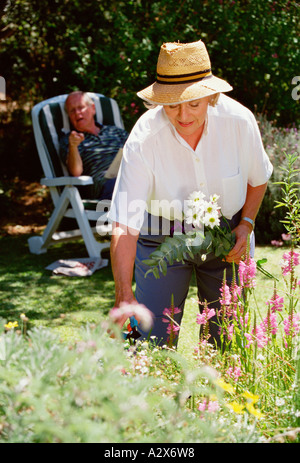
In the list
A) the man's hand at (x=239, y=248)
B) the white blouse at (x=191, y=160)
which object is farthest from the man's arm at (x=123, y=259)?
the man's hand at (x=239, y=248)

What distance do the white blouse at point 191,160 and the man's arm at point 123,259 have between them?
192mm

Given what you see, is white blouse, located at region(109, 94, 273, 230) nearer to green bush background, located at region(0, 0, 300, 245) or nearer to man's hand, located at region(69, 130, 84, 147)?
man's hand, located at region(69, 130, 84, 147)

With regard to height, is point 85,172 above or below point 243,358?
below

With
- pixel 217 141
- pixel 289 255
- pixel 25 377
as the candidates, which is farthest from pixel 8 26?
pixel 25 377

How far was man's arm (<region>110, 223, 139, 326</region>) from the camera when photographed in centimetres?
190

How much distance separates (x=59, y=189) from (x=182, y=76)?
3.79m

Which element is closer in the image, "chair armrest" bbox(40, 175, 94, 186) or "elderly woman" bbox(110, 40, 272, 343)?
"elderly woman" bbox(110, 40, 272, 343)

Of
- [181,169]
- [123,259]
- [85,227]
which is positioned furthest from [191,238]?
[85,227]

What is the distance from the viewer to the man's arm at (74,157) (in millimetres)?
5238

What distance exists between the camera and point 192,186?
93.9 inches

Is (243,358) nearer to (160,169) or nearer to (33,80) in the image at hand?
(160,169)

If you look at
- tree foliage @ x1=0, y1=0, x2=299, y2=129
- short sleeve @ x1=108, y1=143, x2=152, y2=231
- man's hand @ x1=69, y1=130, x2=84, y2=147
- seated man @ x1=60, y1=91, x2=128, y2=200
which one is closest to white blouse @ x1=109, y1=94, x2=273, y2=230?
short sleeve @ x1=108, y1=143, x2=152, y2=231

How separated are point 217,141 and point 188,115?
0.24m

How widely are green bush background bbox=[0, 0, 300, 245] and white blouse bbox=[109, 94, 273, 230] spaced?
172 inches
